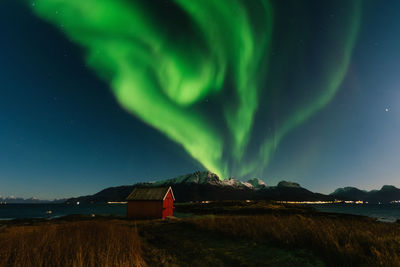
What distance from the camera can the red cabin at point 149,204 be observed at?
3675 centimetres

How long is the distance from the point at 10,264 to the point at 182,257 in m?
6.14

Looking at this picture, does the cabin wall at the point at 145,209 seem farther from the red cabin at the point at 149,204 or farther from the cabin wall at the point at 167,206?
the cabin wall at the point at 167,206

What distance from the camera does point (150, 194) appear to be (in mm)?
38719

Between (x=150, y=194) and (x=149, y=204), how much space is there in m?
1.95

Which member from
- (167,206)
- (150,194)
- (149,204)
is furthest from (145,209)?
(167,206)

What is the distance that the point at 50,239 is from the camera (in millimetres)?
9453

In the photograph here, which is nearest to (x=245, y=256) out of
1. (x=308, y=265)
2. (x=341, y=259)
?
(x=308, y=265)

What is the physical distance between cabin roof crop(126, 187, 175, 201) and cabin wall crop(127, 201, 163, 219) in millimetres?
867

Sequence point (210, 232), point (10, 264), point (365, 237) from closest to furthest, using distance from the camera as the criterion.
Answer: point (10, 264) < point (365, 237) < point (210, 232)

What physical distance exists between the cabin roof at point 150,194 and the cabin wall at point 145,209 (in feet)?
2.84

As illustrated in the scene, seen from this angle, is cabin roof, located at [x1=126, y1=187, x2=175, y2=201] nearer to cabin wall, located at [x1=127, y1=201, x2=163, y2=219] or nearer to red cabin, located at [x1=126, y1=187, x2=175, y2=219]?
red cabin, located at [x1=126, y1=187, x2=175, y2=219]

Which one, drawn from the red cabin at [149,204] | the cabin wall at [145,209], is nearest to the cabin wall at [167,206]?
the red cabin at [149,204]

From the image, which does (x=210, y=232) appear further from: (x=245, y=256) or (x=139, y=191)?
(x=139, y=191)

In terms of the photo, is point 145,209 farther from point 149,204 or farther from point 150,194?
point 150,194
